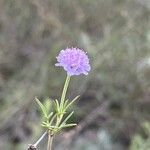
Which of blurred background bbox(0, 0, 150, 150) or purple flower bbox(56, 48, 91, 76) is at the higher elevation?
blurred background bbox(0, 0, 150, 150)

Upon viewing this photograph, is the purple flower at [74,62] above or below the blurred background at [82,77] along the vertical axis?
below

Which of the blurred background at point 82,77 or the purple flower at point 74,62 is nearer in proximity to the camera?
the purple flower at point 74,62

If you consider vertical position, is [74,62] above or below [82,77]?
below

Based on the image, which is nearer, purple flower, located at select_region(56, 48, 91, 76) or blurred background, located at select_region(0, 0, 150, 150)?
purple flower, located at select_region(56, 48, 91, 76)

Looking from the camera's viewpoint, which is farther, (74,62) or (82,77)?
(82,77)
